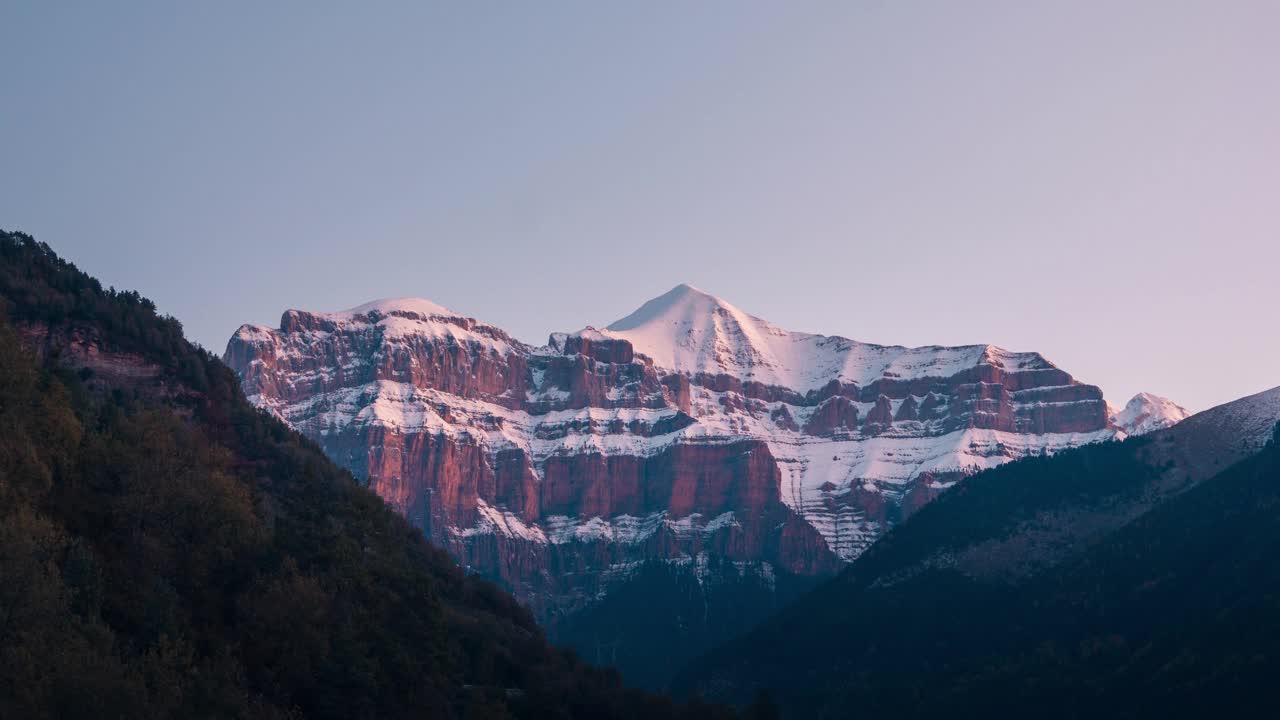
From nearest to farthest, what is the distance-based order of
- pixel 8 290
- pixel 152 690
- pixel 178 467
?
pixel 152 690 → pixel 178 467 → pixel 8 290

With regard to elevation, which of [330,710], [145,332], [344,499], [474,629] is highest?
[145,332]

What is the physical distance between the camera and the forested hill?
2874 inches

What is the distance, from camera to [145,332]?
6280 inches

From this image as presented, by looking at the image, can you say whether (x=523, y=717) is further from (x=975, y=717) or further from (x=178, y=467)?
(x=975, y=717)

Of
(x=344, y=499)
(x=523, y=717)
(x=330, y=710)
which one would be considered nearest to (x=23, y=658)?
(x=330, y=710)

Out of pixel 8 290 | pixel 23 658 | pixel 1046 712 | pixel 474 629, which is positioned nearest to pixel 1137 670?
pixel 1046 712

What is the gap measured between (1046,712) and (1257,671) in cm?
2628

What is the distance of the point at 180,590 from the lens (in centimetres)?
9419

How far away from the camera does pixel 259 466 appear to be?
15688 centimetres

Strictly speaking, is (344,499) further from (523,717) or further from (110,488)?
(110,488)

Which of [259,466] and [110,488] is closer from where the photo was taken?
[110,488]

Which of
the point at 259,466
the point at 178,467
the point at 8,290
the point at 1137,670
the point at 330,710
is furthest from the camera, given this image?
the point at 1137,670

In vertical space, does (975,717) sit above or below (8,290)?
below

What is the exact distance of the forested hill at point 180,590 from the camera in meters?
73.0
